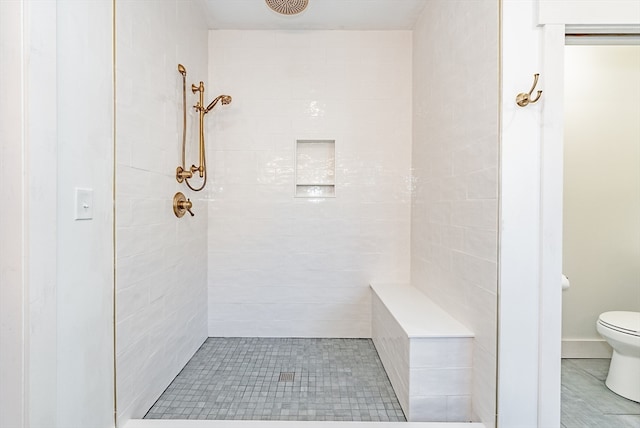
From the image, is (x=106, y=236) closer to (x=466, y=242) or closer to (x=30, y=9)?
(x=30, y=9)

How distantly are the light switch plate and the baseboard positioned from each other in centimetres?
268

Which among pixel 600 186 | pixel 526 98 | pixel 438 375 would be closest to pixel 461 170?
pixel 526 98

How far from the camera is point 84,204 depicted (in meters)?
1.18

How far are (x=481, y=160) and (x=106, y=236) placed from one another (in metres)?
1.60

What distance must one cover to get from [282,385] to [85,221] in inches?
50.8

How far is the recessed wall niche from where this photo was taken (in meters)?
2.61

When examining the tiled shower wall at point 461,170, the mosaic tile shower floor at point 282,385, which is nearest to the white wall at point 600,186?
the tiled shower wall at point 461,170

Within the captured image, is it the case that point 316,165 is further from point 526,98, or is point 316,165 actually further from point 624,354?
point 624,354

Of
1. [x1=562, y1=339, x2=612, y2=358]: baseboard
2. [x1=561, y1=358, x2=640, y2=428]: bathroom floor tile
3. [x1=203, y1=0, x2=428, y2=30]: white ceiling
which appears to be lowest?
[x1=561, y1=358, x2=640, y2=428]: bathroom floor tile

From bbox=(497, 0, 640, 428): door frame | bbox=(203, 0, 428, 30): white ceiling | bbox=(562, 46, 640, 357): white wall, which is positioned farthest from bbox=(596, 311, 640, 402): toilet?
bbox=(203, 0, 428, 30): white ceiling

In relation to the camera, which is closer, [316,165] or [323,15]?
[323,15]

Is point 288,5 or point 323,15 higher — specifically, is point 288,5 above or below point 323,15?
below

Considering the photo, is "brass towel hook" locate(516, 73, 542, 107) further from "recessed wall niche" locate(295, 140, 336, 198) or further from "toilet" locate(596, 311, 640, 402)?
"recessed wall niche" locate(295, 140, 336, 198)

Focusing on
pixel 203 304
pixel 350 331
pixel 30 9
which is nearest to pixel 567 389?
pixel 350 331
